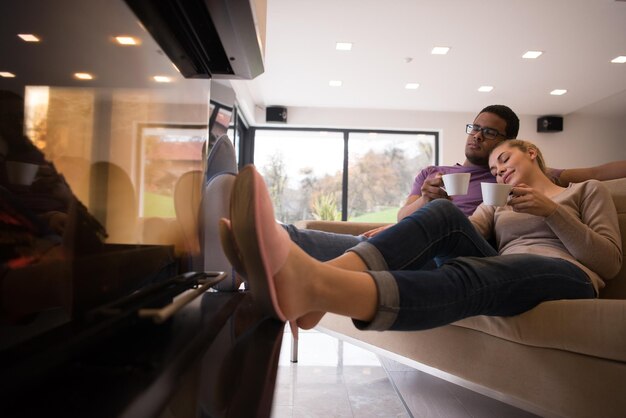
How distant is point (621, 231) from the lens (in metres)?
1.40

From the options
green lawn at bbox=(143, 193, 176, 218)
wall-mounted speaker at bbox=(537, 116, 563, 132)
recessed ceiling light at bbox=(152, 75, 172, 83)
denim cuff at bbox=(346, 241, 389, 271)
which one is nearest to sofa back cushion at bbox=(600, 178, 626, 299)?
denim cuff at bbox=(346, 241, 389, 271)

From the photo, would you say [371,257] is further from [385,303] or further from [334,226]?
[334,226]

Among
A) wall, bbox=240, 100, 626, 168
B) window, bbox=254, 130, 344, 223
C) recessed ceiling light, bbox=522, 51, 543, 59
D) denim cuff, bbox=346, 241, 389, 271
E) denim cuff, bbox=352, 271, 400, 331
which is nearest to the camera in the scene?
denim cuff, bbox=352, 271, 400, 331

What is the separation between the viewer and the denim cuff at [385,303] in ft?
Answer: 2.67

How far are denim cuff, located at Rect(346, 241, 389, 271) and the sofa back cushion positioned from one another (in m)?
0.86

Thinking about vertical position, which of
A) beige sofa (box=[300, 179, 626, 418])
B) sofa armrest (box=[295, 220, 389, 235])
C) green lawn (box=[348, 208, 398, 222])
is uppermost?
green lawn (box=[348, 208, 398, 222])

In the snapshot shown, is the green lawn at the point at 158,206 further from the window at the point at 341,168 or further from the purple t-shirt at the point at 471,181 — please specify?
the window at the point at 341,168

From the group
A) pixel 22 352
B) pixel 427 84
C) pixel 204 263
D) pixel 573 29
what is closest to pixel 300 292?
pixel 22 352

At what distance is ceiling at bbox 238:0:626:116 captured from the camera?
3.39 metres

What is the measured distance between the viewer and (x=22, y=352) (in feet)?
1.43

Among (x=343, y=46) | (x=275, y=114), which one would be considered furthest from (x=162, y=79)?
(x=275, y=114)

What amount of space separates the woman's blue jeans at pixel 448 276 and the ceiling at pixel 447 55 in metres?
2.83

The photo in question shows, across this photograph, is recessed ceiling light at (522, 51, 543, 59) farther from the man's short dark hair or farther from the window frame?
the man's short dark hair

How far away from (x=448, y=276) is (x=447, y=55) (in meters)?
3.95
